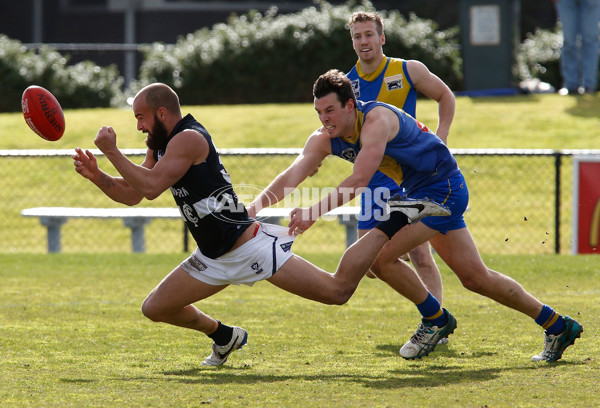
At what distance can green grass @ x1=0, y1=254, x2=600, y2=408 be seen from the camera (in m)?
5.00

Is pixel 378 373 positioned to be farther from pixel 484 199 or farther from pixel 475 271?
pixel 484 199

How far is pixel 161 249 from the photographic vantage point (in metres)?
14.0

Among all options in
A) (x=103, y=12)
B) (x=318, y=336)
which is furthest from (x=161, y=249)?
(x=103, y=12)

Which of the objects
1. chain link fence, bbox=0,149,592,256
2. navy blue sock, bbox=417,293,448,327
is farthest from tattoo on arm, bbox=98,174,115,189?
chain link fence, bbox=0,149,592,256

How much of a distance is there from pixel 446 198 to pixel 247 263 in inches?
50.1

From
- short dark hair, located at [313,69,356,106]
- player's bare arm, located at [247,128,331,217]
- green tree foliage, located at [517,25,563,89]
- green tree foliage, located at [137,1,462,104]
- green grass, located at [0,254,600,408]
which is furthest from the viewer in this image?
Result: green tree foliage, located at [517,25,563,89]

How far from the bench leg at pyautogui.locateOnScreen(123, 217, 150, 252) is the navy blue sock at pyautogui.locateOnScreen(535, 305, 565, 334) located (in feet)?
23.6

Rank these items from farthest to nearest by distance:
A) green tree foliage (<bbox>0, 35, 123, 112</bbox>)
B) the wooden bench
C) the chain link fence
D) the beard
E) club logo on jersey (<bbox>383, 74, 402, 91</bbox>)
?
green tree foliage (<bbox>0, 35, 123, 112</bbox>), the chain link fence, the wooden bench, club logo on jersey (<bbox>383, 74, 402, 91</bbox>), the beard

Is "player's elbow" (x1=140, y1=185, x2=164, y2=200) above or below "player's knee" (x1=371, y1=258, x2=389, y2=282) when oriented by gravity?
above

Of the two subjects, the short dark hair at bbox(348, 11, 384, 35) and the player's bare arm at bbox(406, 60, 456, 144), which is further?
the player's bare arm at bbox(406, 60, 456, 144)

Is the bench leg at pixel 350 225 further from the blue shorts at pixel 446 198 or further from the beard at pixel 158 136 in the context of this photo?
the beard at pixel 158 136

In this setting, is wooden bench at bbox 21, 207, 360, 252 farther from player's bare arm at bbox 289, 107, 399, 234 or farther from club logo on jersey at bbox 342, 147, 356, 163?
player's bare arm at bbox 289, 107, 399, 234

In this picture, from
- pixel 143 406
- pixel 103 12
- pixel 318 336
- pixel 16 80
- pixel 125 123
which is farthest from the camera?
pixel 103 12

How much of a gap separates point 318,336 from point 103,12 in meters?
27.7
